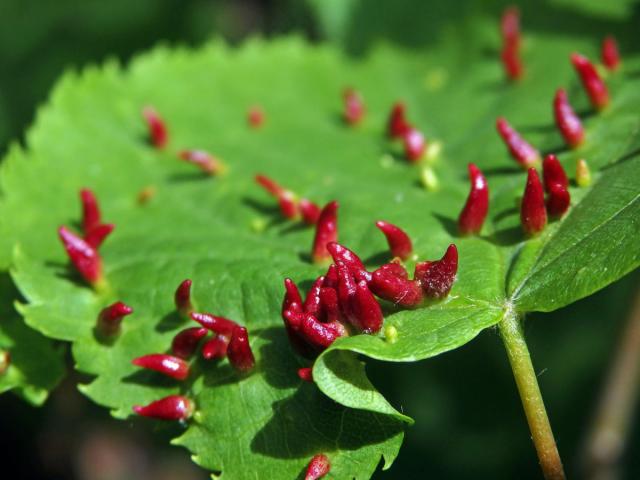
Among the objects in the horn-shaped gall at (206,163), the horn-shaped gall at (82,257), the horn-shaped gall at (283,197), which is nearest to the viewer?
the horn-shaped gall at (82,257)

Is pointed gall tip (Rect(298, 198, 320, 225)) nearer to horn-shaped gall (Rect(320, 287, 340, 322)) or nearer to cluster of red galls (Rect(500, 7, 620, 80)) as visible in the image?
horn-shaped gall (Rect(320, 287, 340, 322))

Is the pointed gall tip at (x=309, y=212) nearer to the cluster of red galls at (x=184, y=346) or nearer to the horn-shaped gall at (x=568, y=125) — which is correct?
the cluster of red galls at (x=184, y=346)

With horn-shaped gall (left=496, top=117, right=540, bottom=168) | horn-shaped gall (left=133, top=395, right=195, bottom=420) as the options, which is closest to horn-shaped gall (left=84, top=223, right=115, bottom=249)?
horn-shaped gall (left=133, top=395, right=195, bottom=420)

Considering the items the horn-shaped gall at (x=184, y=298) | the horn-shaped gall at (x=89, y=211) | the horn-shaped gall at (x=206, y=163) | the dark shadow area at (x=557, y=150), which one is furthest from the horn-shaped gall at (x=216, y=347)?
the dark shadow area at (x=557, y=150)

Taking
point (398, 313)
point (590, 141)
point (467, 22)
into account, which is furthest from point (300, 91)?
point (398, 313)

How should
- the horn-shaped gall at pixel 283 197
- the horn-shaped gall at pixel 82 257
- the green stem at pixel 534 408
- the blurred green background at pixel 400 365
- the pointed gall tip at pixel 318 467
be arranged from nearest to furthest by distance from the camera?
the green stem at pixel 534 408, the pointed gall tip at pixel 318 467, the horn-shaped gall at pixel 82 257, the horn-shaped gall at pixel 283 197, the blurred green background at pixel 400 365

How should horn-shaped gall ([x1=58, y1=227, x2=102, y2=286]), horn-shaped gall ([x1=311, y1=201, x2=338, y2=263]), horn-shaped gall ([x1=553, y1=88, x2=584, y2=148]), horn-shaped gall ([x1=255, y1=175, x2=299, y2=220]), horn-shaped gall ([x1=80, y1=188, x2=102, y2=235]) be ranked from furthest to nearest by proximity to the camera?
horn-shaped gall ([x1=80, y1=188, x2=102, y2=235])
horn-shaped gall ([x1=255, y1=175, x2=299, y2=220])
horn-shaped gall ([x1=553, y1=88, x2=584, y2=148])
horn-shaped gall ([x1=58, y1=227, x2=102, y2=286])
horn-shaped gall ([x1=311, y1=201, x2=338, y2=263])

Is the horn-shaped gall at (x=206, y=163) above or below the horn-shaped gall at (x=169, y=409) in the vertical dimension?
above

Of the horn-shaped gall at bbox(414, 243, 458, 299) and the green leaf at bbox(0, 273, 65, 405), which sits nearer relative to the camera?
the horn-shaped gall at bbox(414, 243, 458, 299)
